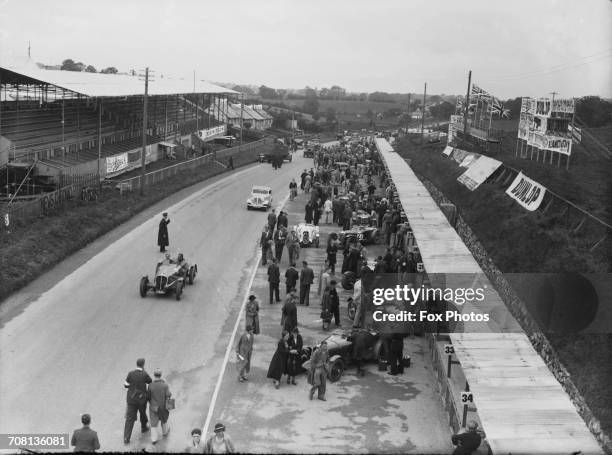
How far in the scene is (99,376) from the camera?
15125 millimetres

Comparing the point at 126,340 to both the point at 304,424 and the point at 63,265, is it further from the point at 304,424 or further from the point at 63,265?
the point at 63,265

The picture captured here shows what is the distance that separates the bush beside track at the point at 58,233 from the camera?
21.9 meters

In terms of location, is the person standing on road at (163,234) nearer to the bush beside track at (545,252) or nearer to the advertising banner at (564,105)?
the bush beside track at (545,252)

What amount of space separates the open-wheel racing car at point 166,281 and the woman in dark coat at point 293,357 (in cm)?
600

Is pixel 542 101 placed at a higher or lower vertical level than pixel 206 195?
higher

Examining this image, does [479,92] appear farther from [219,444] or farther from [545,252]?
[219,444]

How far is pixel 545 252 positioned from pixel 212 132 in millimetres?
57853

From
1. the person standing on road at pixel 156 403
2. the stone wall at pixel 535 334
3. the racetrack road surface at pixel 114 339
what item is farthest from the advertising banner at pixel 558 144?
the person standing on road at pixel 156 403

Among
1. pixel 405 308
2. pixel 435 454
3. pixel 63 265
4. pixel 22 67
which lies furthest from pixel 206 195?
pixel 435 454

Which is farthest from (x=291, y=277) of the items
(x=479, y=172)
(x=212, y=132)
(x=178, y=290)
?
(x=212, y=132)

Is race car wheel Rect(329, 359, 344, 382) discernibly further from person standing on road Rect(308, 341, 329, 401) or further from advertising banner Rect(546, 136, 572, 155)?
advertising banner Rect(546, 136, 572, 155)

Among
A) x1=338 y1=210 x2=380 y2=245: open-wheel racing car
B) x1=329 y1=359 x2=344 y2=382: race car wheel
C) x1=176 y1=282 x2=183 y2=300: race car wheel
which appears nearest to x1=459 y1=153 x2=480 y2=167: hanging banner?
x1=338 y1=210 x2=380 y2=245: open-wheel racing car

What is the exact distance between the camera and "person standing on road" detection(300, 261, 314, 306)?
2098 cm

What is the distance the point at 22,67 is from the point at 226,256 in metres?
18.9
